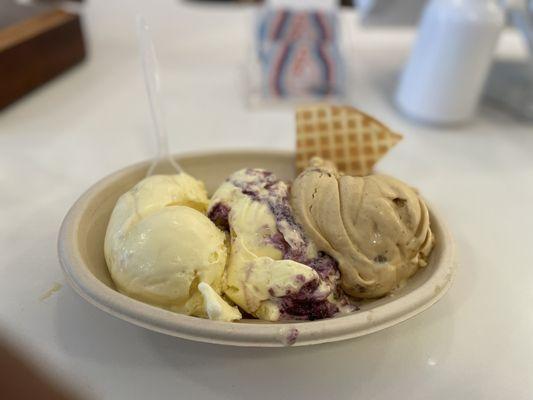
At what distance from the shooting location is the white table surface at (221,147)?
610 millimetres

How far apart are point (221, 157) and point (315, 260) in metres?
0.31

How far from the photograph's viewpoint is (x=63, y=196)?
3.09 feet

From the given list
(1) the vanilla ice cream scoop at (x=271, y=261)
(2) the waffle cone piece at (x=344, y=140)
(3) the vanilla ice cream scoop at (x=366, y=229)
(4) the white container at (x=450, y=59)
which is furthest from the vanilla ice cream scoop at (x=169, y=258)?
(4) the white container at (x=450, y=59)

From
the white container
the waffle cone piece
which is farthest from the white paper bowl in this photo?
the white container

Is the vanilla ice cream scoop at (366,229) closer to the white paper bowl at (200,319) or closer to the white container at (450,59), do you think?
the white paper bowl at (200,319)

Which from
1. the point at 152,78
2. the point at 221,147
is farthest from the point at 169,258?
the point at 221,147

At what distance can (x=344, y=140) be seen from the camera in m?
0.88

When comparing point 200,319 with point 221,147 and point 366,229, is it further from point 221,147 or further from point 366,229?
point 221,147

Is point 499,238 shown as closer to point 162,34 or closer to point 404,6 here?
point 404,6

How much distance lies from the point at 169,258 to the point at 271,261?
0.45ft

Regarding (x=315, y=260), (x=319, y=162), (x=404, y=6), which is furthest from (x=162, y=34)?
(x=315, y=260)

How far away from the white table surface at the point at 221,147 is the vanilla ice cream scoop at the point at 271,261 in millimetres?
70

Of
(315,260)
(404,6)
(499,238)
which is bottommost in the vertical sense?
(499,238)

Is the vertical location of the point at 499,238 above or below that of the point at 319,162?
below
